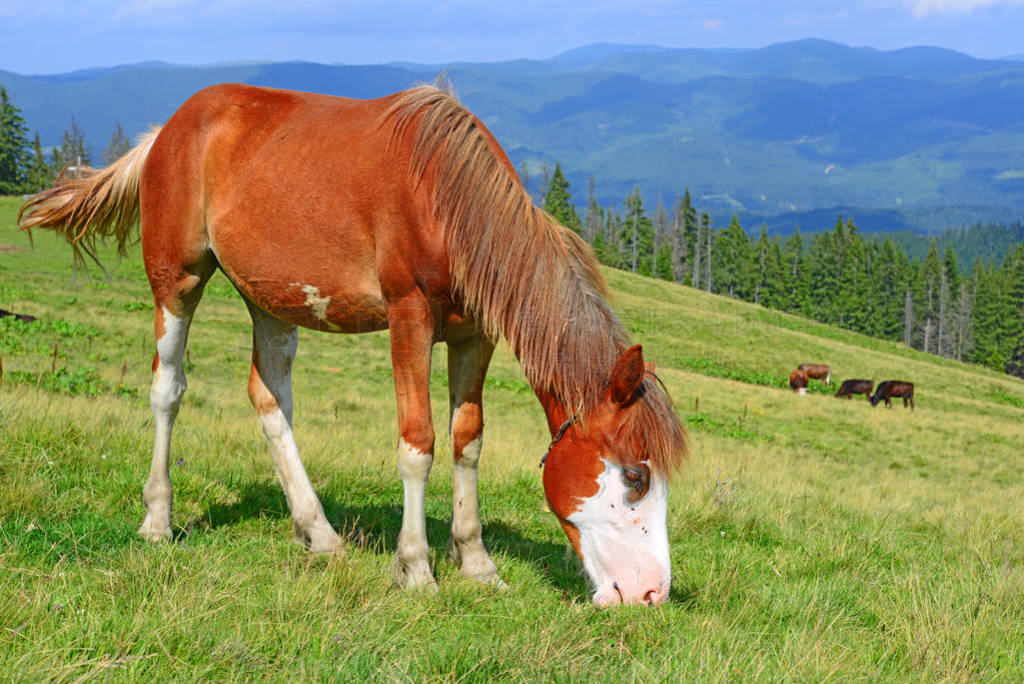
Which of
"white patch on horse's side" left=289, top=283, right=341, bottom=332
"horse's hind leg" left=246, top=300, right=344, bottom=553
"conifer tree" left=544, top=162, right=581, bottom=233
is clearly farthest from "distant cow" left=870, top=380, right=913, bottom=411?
"conifer tree" left=544, top=162, right=581, bottom=233

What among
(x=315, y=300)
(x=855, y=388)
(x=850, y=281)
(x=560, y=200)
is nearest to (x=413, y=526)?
(x=315, y=300)

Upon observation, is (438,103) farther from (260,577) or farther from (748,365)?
(748,365)

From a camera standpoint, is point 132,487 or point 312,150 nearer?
point 312,150

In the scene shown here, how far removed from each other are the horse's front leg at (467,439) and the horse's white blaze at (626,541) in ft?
2.82

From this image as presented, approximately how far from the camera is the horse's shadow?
14.9ft

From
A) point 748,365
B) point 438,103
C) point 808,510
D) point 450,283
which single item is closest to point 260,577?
point 450,283

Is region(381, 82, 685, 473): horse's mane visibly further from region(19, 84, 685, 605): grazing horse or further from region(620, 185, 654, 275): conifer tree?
region(620, 185, 654, 275): conifer tree

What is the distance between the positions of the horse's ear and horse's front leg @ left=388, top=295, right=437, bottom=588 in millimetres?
957

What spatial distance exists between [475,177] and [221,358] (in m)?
15.8

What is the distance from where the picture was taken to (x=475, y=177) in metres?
4.01

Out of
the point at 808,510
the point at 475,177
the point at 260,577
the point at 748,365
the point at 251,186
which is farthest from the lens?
the point at 748,365

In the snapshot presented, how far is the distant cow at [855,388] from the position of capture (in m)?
36.9

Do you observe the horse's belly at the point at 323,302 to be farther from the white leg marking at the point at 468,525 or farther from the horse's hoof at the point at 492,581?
the horse's hoof at the point at 492,581

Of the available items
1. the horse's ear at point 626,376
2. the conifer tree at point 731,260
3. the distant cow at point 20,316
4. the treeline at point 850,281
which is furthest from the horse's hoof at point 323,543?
the conifer tree at point 731,260
